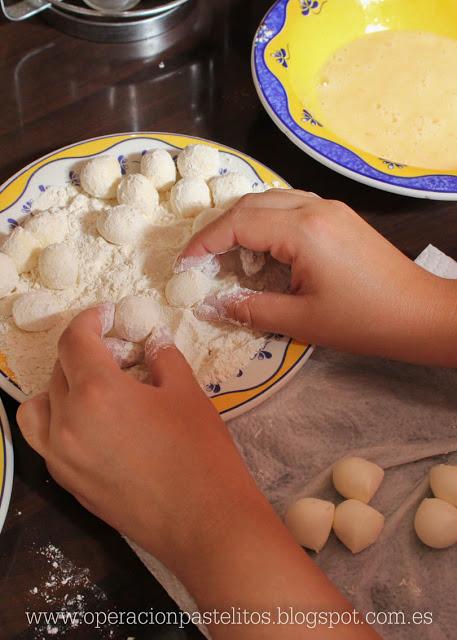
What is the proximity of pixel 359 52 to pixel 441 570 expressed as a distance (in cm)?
95

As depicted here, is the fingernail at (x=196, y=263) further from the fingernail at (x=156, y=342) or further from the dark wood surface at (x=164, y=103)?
the dark wood surface at (x=164, y=103)

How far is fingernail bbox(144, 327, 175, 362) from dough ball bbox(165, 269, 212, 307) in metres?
0.05

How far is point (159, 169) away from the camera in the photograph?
3.14 ft

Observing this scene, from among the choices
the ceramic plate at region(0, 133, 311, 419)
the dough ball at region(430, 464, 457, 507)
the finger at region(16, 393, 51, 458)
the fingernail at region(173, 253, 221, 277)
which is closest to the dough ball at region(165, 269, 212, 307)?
the fingernail at region(173, 253, 221, 277)

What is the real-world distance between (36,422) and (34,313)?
0.17m

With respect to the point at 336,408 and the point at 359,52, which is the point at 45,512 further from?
the point at 359,52

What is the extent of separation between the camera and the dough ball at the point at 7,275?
0.85 m

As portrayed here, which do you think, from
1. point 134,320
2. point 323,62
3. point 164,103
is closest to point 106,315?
point 134,320

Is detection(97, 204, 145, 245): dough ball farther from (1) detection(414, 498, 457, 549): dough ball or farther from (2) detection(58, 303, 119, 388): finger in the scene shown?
(1) detection(414, 498, 457, 549): dough ball

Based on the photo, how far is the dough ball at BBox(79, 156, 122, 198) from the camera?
938mm

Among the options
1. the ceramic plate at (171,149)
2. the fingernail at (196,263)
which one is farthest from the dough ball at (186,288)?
the ceramic plate at (171,149)

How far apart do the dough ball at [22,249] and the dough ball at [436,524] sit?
586mm

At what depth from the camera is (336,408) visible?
0.85 m

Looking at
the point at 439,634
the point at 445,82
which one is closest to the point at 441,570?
the point at 439,634
